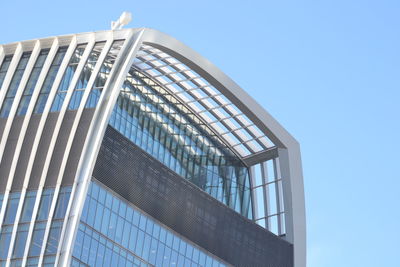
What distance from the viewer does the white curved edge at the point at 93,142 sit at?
55.7m

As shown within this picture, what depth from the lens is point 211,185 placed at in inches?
2881

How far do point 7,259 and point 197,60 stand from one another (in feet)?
62.7

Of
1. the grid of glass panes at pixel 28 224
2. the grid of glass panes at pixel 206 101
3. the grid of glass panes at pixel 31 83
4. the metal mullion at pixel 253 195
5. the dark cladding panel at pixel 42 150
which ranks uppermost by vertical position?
the grid of glass panes at pixel 206 101

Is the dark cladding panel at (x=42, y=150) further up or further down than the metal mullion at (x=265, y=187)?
further down

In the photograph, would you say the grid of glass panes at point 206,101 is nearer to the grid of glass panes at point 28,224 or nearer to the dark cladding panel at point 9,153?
the dark cladding panel at point 9,153

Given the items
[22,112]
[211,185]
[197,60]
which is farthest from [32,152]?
[211,185]

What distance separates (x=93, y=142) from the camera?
5756 centimetres

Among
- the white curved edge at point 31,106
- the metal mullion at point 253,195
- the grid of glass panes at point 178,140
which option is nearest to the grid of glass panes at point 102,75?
the white curved edge at point 31,106

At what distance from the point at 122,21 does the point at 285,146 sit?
660 inches

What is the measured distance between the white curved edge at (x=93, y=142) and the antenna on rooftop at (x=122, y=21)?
1.97 meters

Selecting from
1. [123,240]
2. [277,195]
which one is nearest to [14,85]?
[123,240]

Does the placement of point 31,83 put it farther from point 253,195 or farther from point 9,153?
point 253,195

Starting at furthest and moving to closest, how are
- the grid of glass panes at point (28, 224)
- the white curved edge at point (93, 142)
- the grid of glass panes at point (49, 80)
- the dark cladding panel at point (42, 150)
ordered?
the grid of glass panes at point (49, 80) → the dark cladding panel at point (42, 150) → the white curved edge at point (93, 142) → the grid of glass panes at point (28, 224)

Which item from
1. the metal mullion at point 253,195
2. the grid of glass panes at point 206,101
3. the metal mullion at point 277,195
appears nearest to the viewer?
the grid of glass panes at point 206,101
